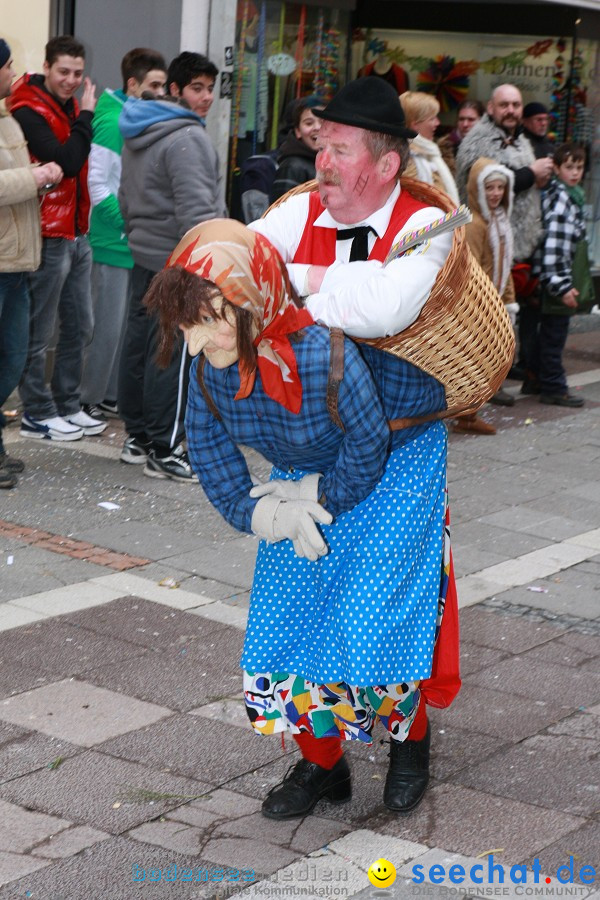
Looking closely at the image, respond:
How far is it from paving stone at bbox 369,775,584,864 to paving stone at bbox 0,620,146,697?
55.3 inches

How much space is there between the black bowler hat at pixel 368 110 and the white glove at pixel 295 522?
0.97 meters

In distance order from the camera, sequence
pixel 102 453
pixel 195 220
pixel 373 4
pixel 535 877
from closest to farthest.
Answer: pixel 535 877
pixel 195 220
pixel 102 453
pixel 373 4

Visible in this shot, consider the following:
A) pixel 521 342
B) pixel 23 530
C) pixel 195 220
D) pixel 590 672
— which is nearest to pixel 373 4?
pixel 521 342

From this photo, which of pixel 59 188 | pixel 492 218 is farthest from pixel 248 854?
pixel 492 218

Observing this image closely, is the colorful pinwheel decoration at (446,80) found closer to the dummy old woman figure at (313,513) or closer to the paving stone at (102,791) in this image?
the dummy old woman figure at (313,513)

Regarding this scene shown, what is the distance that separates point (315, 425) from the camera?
3.35 meters

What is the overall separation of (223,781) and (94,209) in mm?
4998

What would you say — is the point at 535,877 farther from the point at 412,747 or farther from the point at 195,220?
the point at 195,220

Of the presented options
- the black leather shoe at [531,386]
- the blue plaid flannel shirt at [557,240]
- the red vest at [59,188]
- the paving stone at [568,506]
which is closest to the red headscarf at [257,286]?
the paving stone at [568,506]

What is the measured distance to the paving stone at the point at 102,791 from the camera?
146 inches

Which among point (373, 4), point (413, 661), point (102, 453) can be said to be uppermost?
point (373, 4)

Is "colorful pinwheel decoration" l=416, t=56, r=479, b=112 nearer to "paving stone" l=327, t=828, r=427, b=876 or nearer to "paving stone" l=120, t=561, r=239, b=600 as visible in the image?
"paving stone" l=120, t=561, r=239, b=600

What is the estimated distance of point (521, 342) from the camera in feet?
33.9

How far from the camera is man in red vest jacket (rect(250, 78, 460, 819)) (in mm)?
3246
